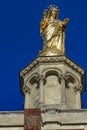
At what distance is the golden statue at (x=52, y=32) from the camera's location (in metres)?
53.6

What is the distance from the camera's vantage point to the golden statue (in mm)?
53594

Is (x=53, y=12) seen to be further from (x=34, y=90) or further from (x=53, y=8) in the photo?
(x=34, y=90)

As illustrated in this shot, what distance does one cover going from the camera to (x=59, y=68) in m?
52.0

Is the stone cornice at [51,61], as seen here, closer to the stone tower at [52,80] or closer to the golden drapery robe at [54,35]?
the stone tower at [52,80]

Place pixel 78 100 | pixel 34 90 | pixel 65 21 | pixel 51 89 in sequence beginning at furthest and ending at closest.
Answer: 1. pixel 65 21
2. pixel 34 90
3. pixel 78 100
4. pixel 51 89

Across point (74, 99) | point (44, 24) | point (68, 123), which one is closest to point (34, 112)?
point (68, 123)

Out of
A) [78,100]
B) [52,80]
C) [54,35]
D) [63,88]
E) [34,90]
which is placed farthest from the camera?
[54,35]

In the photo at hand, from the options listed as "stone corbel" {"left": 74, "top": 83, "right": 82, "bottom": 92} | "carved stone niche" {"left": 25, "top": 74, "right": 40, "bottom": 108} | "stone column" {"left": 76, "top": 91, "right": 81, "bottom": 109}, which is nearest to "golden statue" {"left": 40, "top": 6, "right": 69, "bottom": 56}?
"carved stone niche" {"left": 25, "top": 74, "right": 40, "bottom": 108}

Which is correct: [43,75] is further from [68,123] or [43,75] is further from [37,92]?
[68,123]

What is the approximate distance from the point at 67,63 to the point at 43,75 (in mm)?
2089

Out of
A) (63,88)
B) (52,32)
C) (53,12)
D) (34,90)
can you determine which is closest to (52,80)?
(63,88)

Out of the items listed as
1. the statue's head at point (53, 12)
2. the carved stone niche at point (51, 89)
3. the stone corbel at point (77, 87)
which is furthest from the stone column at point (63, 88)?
the statue's head at point (53, 12)

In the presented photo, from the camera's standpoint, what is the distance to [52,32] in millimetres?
54844

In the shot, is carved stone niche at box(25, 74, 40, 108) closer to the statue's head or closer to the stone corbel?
the stone corbel
